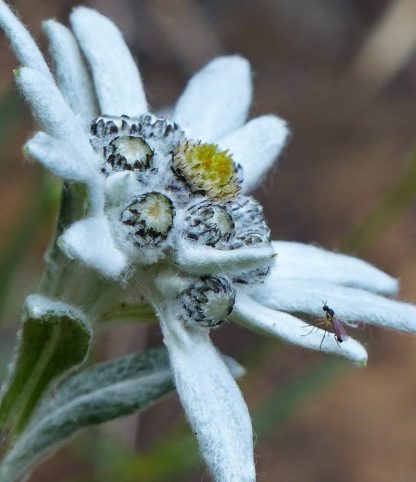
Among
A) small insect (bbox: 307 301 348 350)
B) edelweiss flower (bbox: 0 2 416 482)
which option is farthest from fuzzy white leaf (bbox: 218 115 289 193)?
small insect (bbox: 307 301 348 350)

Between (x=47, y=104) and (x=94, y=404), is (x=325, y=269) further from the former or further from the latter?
(x=47, y=104)

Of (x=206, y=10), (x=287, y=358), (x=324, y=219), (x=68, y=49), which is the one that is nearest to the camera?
(x=68, y=49)

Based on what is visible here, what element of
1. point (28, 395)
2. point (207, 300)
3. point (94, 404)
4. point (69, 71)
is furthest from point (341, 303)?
point (69, 71)

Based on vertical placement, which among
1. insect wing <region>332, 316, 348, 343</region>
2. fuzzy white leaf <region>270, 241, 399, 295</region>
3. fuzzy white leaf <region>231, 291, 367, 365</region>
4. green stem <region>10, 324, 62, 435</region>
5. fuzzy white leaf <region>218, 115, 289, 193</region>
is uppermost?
fuzzy white leaf <region>218, 115, 289, 193</region>

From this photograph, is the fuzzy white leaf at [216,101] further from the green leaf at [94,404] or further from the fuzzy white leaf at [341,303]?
the green leaf at [94,404]

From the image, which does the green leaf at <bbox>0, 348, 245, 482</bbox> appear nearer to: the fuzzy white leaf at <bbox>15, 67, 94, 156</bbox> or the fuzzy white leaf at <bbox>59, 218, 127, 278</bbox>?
the fuzzy white leaf at <bbox>59, 218, 127, 278</bbox>

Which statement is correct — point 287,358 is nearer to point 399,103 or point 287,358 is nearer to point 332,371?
point 332,371

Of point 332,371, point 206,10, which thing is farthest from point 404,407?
point 206,10
